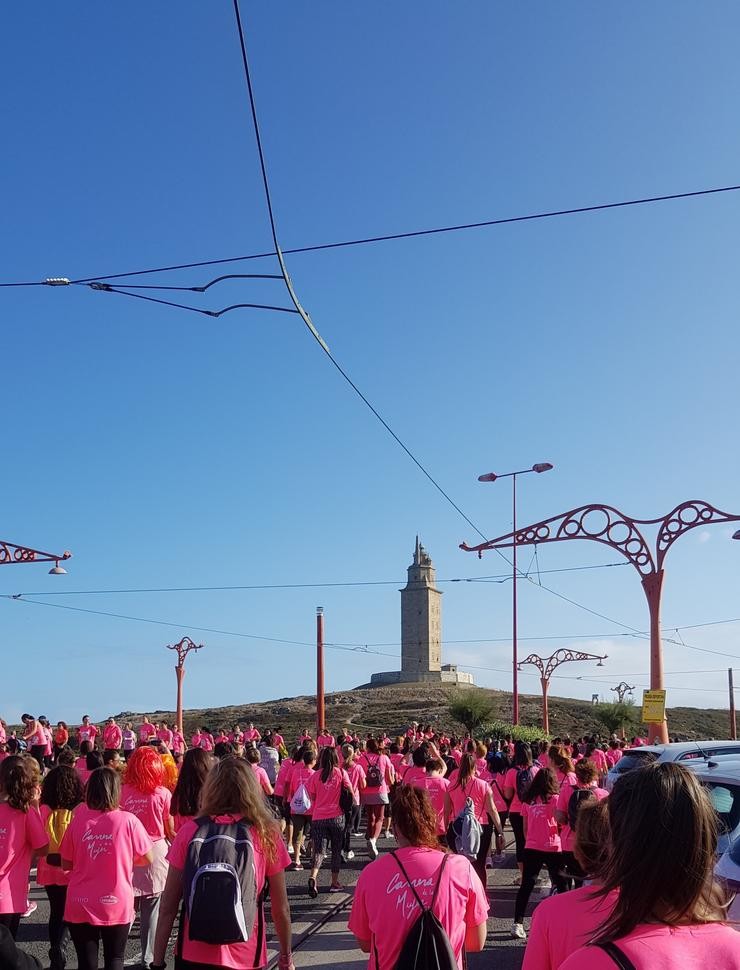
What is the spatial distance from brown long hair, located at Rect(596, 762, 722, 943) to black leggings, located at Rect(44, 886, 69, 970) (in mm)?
6955

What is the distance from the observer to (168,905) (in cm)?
476

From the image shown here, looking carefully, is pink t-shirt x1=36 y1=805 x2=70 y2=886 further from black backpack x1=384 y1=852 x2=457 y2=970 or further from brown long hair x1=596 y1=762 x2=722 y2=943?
brown long hair x1=596 y1=762 x2=722 y2=943

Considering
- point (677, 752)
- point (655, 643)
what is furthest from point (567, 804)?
point (655, 643)

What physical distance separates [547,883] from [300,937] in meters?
5.04

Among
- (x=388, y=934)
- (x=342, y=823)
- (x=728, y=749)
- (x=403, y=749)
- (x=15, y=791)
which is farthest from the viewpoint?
(x=403, y=749)

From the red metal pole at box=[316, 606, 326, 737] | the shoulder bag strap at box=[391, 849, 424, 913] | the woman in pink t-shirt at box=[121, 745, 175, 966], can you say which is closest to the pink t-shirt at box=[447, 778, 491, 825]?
the woman in pink t-shirt at box=[121, 745, 175, 966]

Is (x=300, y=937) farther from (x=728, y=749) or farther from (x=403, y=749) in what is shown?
(x=403, y=749)

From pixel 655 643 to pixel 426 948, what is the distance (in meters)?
15.5

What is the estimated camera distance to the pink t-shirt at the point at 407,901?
4.34m

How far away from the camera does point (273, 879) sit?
4.72 m

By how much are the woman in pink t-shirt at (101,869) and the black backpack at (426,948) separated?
2320 mm

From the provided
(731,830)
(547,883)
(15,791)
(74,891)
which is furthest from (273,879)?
(547,883)

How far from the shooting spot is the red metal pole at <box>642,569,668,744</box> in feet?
60.7

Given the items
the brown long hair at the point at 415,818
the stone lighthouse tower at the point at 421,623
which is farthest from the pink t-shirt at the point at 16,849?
the stone lighthouse tower at the point at 421,623
